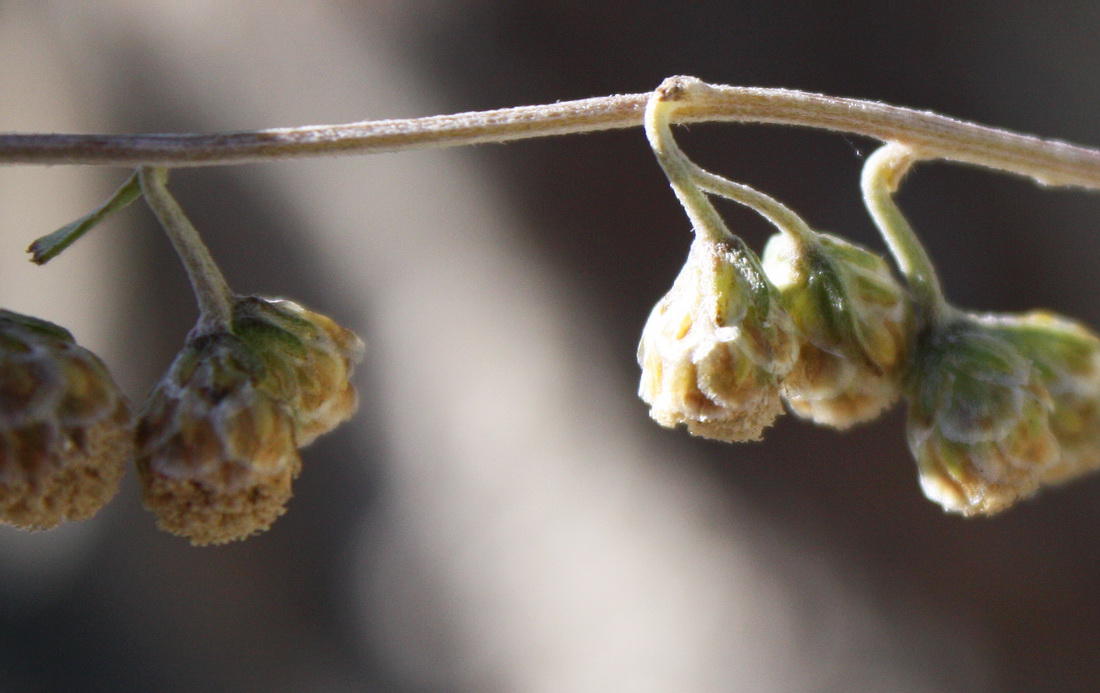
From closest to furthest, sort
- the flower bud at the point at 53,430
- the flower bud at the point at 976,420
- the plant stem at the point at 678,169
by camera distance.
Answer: the flower bud at the point at 53,430
the plant stem at the point at 678,169
the flower bud at the point at 976,420

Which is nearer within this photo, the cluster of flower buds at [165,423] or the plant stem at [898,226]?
the cluster of flower buds at [165,423]

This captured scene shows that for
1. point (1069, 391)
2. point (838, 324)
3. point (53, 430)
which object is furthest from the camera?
point (1069, 391)

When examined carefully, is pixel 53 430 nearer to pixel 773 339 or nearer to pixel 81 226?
pixel 81 226

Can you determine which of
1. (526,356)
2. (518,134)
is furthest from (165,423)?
(526,356)

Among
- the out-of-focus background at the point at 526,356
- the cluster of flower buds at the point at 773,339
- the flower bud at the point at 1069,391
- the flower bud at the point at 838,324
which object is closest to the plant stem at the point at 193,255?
the cluster of flower buds at the point at 773,339

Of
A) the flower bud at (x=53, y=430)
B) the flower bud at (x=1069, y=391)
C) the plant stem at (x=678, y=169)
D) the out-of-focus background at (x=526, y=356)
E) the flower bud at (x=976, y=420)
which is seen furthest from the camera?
the out-of-focus background at (x=526, y=356)

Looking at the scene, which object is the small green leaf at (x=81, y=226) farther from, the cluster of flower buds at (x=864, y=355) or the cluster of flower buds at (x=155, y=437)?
the cluster of flower buds at (x=864, y=355)
